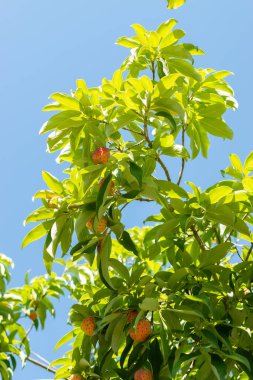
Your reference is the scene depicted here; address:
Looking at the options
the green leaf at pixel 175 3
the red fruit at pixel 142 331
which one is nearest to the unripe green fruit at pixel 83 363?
the red fruit at pixel 142 331

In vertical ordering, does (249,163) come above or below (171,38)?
below

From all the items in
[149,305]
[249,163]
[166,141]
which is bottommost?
[149,305]

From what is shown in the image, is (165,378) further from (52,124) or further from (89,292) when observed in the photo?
(52,124)

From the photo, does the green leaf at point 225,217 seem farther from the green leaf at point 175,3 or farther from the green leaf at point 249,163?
the green leaf at point 175,3

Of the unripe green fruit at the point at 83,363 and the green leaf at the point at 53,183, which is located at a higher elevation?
the green leaf at the point at 53,183

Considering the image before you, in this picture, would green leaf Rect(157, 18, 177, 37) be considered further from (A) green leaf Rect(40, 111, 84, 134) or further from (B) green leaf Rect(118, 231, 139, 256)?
(B) green leaf Rect(118, 231, 139, 256)

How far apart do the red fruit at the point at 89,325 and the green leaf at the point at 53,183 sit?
1.74 feet

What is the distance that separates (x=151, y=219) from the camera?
7.75ft

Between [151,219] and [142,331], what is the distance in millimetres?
547

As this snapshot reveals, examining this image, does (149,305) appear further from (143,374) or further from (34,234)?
(34,234)

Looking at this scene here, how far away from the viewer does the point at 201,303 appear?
6.39 ft

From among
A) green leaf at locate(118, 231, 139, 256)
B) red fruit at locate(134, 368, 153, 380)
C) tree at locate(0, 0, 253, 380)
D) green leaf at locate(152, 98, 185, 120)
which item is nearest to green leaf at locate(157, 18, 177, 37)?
tree at locate(0, 0, 253, 380)

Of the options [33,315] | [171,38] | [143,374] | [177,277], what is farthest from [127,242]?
[33,315]

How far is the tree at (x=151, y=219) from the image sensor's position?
1937 millimetres
